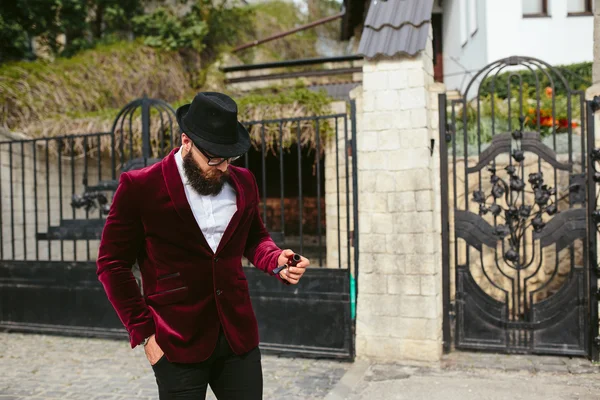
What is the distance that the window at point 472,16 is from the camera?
1206cm

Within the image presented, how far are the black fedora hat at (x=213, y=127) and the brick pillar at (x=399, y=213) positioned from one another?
3211 millimetres

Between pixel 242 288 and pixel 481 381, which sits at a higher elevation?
pixel 242 288

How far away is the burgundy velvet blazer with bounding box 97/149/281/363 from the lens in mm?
2555

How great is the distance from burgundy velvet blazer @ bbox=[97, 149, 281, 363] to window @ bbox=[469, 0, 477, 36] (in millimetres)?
10726

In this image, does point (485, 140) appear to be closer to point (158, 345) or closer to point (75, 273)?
point (75, 273)

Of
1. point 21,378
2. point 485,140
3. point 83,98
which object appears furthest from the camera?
point 83,98

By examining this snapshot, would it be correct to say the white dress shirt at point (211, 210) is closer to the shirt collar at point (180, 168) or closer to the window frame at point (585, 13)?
the shirt collar at point (180, 168)

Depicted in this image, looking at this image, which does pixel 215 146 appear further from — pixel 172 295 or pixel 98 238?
pixel 98 238

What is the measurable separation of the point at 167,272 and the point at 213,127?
25.4 inches

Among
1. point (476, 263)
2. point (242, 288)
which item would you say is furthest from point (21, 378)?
point (476, 263)

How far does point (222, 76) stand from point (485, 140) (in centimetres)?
581

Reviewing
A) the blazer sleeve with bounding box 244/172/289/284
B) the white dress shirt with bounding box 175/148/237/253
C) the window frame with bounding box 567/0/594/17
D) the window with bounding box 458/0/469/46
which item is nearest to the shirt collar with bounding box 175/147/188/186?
the white dress shirt with bounding box 175/148/237/253

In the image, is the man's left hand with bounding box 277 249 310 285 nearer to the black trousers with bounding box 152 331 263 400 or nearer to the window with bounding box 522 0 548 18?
the black trousers with bounding box 152 331 263 400

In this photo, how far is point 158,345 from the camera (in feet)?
8.41
